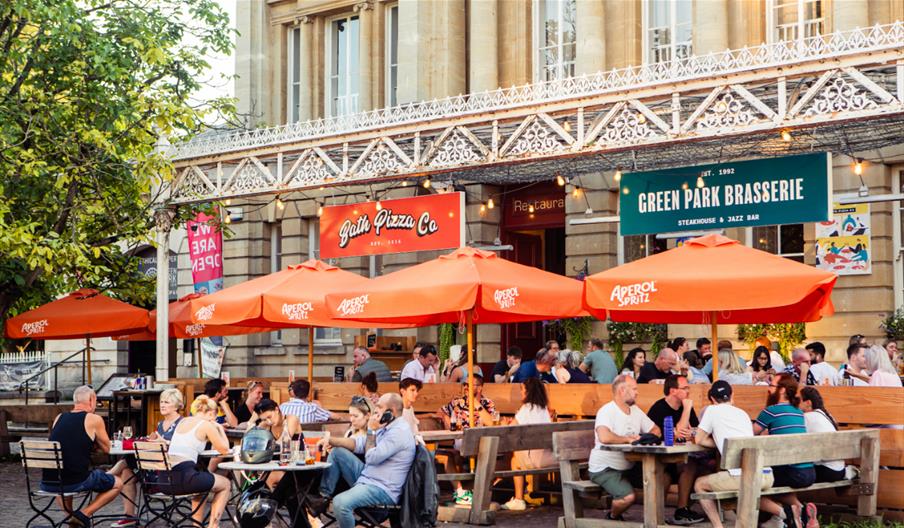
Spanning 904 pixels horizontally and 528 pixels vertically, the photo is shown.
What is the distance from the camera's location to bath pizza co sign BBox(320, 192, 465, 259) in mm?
21500

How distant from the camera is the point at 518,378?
19.4 metres

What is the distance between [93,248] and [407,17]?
11450 millimetres

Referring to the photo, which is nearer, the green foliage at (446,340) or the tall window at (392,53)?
the green foliage at (446,340)

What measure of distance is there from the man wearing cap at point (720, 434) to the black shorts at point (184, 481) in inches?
198

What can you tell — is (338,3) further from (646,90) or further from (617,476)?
(617,476)

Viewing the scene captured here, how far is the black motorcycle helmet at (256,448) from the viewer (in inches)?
470

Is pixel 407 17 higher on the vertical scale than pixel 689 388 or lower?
higher

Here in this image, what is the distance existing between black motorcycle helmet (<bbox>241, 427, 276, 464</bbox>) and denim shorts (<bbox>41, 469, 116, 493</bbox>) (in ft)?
8.40

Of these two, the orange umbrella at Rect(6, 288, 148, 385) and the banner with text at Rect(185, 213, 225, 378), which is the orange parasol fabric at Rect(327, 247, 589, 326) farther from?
the banner with text at Rect(185, 213, 225, 378)

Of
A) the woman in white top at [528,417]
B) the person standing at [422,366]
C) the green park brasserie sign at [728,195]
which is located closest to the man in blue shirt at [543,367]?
the woman in white top at [528,417]

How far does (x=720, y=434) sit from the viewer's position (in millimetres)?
12453

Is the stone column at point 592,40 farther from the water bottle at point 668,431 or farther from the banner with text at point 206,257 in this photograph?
the water bottle at point 668,431

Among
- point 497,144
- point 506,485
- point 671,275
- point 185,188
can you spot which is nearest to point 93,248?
point 185,188

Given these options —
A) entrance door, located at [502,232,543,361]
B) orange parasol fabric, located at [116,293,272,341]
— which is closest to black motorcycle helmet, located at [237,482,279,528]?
orange parasol fabric, located at [116,293,272,341]
